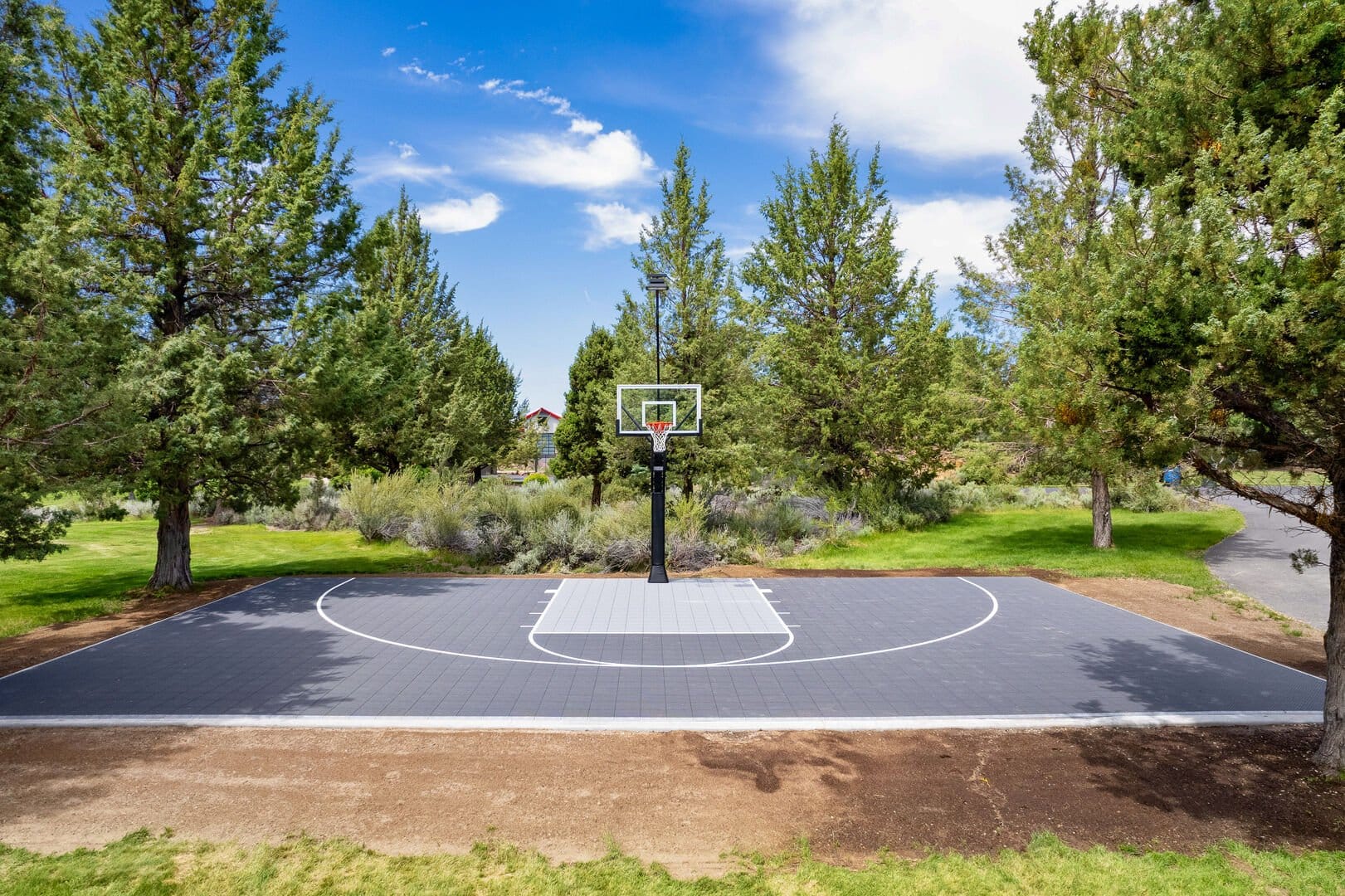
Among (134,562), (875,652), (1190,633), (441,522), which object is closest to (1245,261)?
(875,652)

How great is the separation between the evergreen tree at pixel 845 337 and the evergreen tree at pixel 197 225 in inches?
593

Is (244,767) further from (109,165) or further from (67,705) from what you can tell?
(109,165)

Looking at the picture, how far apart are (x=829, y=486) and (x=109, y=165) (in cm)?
2258

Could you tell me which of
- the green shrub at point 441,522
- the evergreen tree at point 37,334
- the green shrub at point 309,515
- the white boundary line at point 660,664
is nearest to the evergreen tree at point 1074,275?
the white boundary line at point 660,664

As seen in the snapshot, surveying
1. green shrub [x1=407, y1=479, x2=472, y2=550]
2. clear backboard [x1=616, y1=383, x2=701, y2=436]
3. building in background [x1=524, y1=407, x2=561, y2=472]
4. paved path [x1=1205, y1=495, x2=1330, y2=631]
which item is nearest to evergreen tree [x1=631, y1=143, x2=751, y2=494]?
clear backboard [x1=616, y1=383, x2=701, y2=436]

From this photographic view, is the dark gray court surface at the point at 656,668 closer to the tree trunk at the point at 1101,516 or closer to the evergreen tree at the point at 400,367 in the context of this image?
the evergreen tree at the point at 400,367

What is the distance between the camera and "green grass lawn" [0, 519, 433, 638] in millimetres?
13648

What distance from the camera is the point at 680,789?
6418 millimetres

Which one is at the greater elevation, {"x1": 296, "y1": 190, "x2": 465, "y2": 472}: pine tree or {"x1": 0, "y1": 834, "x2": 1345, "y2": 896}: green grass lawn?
{"x1": 296, "y1": 190, "x2": 465, "y2": 472}: pine tree

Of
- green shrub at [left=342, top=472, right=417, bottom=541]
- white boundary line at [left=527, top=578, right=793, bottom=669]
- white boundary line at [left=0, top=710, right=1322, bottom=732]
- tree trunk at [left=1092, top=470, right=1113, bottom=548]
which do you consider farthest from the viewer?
green shrub at [left=342, top=472, right=417, bottom=541]

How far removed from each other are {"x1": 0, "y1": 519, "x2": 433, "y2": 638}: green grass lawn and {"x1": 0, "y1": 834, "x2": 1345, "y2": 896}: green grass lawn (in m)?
9.41

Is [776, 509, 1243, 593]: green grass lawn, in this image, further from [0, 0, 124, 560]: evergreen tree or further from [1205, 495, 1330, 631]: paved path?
[0, 0, 124, 560]: evergreen tree

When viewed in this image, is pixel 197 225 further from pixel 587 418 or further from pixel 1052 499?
pixel 1052 499

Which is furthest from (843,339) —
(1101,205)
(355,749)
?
(355,749)
